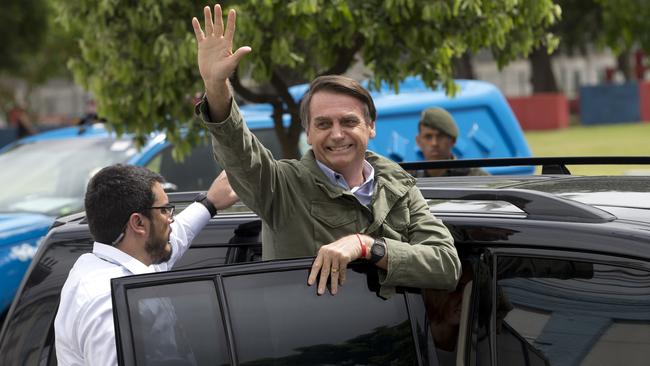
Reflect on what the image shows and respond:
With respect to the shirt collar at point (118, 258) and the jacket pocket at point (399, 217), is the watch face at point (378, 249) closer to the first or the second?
the jacket pocket at point (399, 217)

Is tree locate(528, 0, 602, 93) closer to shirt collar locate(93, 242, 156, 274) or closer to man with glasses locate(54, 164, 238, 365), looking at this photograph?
man with glasses locate(54, 164, 238, 365)

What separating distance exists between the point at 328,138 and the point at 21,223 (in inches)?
149

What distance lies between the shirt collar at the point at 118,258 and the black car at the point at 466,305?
393 millimetres

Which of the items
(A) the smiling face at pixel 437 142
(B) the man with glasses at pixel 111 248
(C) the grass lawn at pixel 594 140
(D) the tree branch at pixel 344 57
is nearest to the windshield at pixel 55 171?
(D) the tree branch at pixel 344 57

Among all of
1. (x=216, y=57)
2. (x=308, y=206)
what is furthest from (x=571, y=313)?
(x=216, y=57)

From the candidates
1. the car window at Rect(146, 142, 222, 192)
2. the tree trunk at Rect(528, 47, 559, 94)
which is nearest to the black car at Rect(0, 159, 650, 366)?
the car window at Rect(146, 142, 222, 192)

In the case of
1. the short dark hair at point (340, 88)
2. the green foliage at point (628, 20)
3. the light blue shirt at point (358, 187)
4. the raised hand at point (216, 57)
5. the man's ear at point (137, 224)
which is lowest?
the green foliage at point (628, 20)

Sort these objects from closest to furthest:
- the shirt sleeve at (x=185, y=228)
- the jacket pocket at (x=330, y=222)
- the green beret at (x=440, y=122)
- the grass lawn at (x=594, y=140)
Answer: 1. the jacket pocket at (x=330, y=222)
2. the shirt sleeve at (x=185, y=228)
3. the green beret at (x=440, y=122)
4. the grass lawn at (x=594, y=140)

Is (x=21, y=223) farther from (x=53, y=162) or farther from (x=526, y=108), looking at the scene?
(x=526, y=108)

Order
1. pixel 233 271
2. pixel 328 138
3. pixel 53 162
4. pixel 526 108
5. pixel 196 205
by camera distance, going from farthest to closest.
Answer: pixel 526 108, pixel 53 162, pixel 196 205, pixel 328 138, pixel 233 271

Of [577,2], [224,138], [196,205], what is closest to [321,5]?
[196,205]

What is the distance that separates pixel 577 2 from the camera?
117 feet

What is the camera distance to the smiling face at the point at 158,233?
10.1 feet

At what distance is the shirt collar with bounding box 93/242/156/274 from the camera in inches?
118
